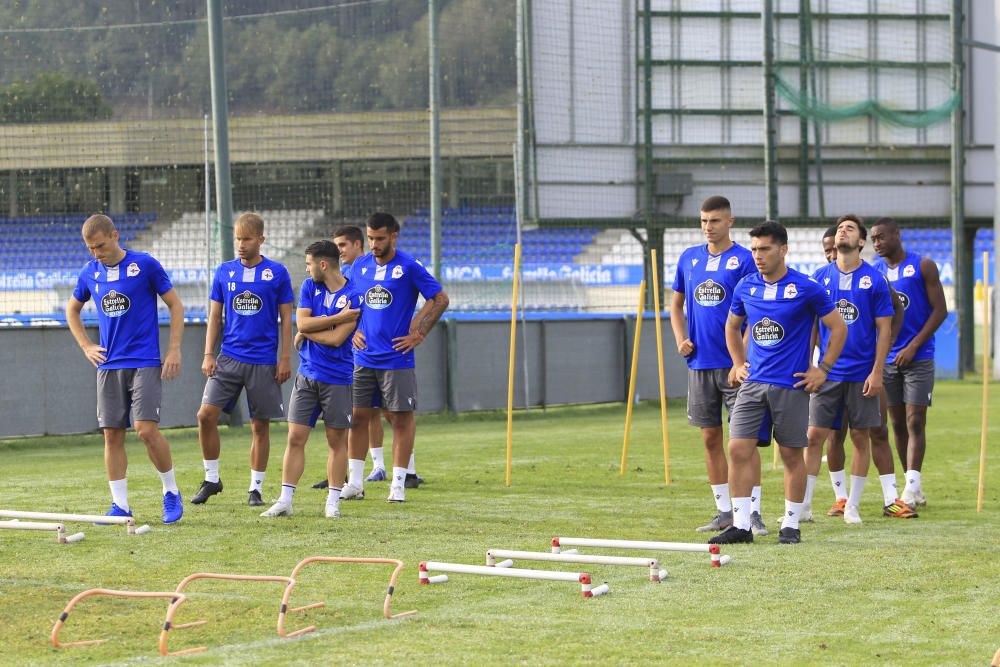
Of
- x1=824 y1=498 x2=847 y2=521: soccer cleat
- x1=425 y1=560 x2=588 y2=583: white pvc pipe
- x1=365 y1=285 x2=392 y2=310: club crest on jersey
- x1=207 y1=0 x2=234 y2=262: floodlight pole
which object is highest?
x1=207 y1=0 x2=234 y2=262: floodlight pole

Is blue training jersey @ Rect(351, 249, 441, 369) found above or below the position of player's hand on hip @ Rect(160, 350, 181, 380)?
above

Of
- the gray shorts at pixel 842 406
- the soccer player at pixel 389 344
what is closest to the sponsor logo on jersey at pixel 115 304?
the soccer player at pixel 389 344

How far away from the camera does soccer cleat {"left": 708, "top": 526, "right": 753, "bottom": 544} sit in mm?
8367

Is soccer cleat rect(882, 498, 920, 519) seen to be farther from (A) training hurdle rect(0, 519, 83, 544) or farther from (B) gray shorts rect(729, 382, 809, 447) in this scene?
(A) training hurdle rect(0, 519, 83, 544)

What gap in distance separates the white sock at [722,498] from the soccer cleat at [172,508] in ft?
11.4

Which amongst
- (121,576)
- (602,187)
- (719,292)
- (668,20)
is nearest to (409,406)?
(719,292)

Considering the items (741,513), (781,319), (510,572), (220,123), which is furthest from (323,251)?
(220,123)

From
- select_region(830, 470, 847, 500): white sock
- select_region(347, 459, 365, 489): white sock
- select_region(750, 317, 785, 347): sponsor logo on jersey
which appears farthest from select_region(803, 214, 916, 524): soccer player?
select_region(347, 459, 365, 489): white sock

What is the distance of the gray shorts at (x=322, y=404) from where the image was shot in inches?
388

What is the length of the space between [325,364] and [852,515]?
3.63 meters

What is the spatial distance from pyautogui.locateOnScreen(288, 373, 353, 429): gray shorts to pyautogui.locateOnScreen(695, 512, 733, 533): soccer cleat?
2534mm

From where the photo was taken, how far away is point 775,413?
27.5 ft

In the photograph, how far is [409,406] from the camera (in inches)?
415

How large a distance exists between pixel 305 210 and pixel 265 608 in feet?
54.0
